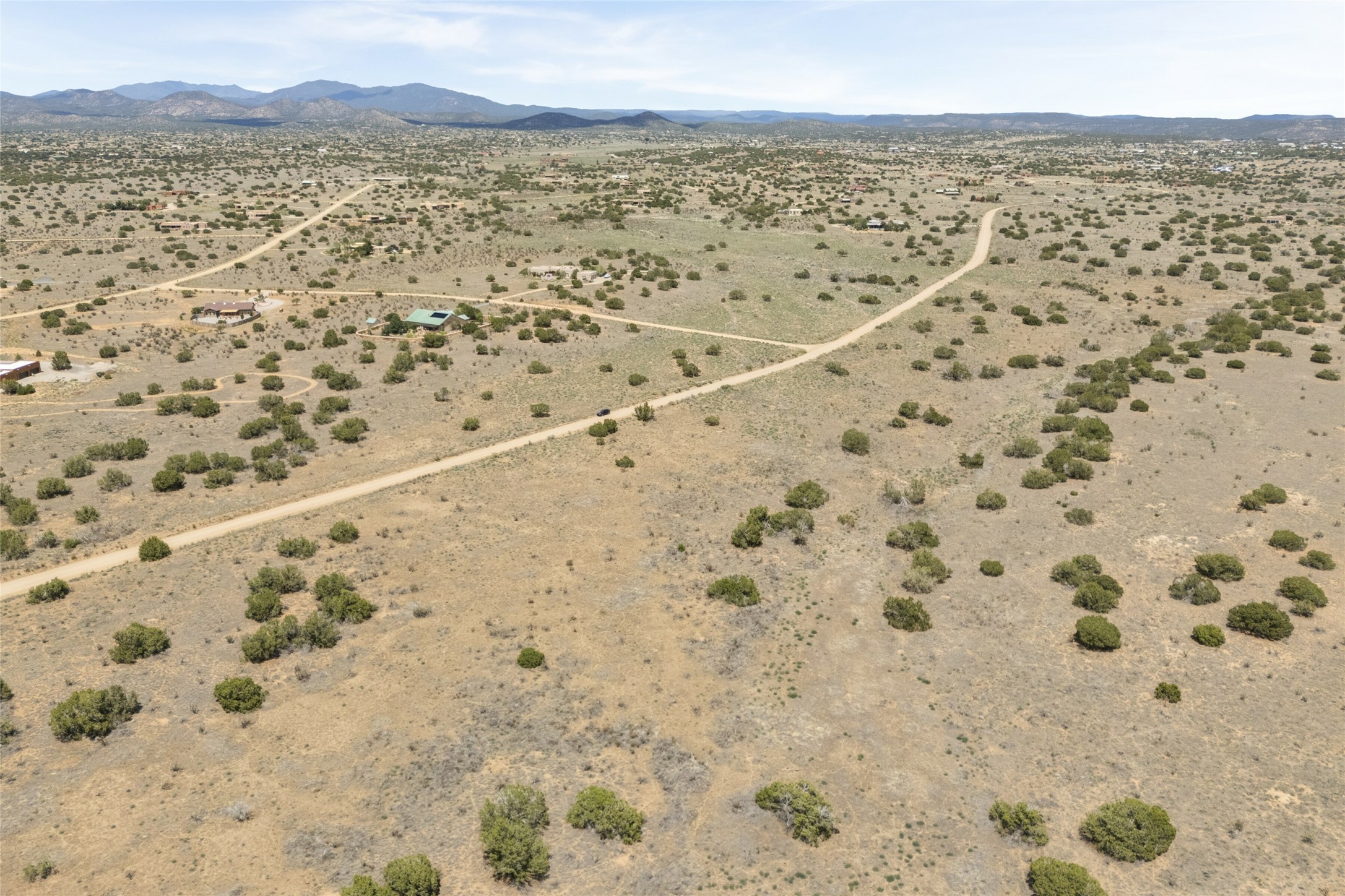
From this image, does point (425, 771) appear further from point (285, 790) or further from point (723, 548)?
point (723, 548)

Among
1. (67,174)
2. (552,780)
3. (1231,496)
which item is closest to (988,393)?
(1231,496)

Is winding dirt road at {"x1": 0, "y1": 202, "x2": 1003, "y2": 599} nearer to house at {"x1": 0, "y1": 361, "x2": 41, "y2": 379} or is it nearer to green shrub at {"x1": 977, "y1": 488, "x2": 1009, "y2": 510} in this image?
green shrub at {"x1": 977, "y1": 488, "x2": 1009, "y2": 510}

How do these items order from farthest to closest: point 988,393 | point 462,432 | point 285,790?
point 988,393, point 462,432, point 285,790

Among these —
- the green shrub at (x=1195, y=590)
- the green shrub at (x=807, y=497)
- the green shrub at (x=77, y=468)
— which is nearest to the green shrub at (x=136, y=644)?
the green shrub at (x=77, y=468)

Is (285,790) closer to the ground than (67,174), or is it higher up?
closer to the ground

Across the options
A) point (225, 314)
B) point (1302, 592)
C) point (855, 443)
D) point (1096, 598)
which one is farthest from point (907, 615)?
point (225, 314)

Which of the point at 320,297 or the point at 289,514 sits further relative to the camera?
the point at 320,297

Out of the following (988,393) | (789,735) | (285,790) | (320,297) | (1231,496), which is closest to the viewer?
(285,790)

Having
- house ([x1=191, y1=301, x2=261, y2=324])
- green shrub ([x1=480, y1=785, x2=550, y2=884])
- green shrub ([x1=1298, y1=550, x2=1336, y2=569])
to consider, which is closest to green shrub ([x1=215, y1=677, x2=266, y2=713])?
green shrub ([x1=480, y1=785, x2=550, y2=884])
